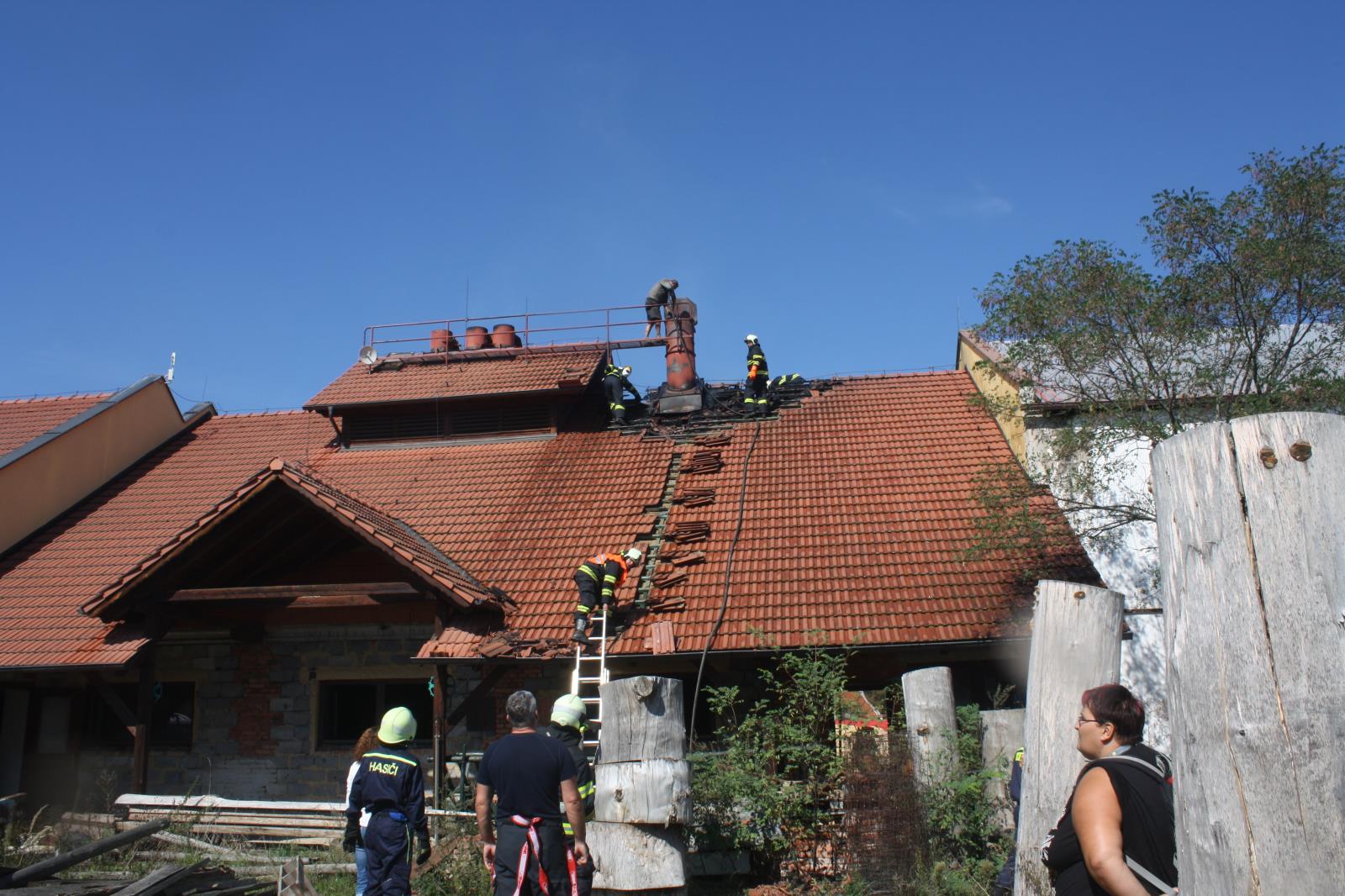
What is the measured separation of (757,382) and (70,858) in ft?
41.3

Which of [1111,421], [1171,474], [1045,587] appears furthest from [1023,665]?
[1171,474]

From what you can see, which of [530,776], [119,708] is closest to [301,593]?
[119,708]

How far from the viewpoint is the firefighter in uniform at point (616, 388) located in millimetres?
18375

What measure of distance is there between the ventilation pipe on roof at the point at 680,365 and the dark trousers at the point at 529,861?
42.8ft

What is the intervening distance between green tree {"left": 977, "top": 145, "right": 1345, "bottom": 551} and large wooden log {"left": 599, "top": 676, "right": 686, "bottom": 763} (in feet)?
20.2

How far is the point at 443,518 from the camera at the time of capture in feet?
50.6

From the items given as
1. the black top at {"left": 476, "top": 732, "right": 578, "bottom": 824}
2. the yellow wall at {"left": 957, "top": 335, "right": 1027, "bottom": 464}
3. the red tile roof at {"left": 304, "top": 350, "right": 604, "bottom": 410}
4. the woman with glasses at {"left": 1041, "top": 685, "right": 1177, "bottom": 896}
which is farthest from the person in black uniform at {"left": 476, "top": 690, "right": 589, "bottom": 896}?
the red tile roof at {"left": 304, "top": 350, "right": 604, "bottom": 410}

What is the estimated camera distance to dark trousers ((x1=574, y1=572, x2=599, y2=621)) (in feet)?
39.2

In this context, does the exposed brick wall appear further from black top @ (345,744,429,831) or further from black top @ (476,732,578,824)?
black top @ (476,732,578,824)

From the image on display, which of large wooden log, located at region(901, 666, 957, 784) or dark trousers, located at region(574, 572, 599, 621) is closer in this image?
large wooden log, located at region(901, 666, 957, 784)

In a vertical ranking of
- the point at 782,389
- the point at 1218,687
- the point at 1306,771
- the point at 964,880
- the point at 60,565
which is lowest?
the point at 964,880

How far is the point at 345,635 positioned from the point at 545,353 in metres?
7.86

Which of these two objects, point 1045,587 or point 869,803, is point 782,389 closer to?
point 869,803

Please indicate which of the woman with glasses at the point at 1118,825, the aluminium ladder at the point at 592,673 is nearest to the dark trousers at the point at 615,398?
the aluminium ladder at the point at 592,673
